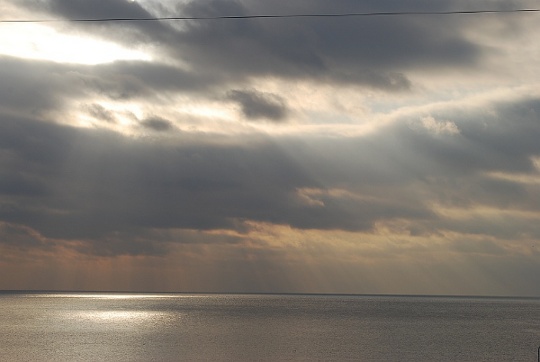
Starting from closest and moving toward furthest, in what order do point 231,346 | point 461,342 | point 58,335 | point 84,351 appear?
point 84,351, point 231,346, point 461,342, point 58,335

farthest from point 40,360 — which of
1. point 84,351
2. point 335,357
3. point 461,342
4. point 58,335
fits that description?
point 461,342

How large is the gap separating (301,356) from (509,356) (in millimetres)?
33157

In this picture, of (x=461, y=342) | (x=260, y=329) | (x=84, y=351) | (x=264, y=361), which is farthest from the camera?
(x=260, y=329)

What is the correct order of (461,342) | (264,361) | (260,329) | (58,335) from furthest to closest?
1. (260,329)
2. (58,335)
3. (461,342)
4. (264,361)

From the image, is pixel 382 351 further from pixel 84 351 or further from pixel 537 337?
pixel 537 337

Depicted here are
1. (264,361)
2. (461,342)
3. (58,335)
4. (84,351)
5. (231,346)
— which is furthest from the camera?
(58,335)

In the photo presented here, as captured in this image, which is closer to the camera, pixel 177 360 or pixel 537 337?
pixel 177 360

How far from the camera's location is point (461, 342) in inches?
5344

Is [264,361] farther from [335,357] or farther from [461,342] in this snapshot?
[461,342]

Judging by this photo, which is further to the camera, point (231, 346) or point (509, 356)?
point (231, 346)

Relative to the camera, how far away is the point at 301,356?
334 feet

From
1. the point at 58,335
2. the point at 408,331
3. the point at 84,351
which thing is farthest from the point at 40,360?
the point at 408,331

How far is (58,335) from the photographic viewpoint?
144 m

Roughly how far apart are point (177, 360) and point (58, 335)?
55.4 meters
